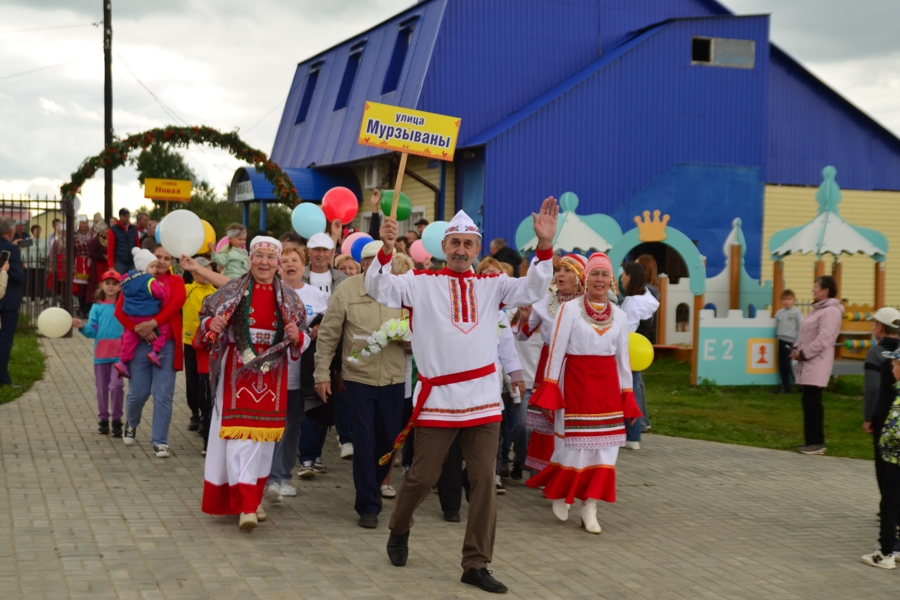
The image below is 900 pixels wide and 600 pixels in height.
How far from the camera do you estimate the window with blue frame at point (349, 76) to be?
26.5 metres

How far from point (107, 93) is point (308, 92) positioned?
5.67m

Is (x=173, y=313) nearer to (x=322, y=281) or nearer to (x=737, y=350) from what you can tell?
(x=322, y=281)

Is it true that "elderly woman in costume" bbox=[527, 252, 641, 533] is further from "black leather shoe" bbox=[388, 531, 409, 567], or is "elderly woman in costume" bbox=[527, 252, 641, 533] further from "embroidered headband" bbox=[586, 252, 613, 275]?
"black leather shoe" bbox=[388, 531, 409, 567]

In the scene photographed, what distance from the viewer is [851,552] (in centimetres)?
704

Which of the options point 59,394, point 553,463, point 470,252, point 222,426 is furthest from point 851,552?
point 59,394

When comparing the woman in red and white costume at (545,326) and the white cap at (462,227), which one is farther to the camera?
the woman in red and white costume at (545,326)

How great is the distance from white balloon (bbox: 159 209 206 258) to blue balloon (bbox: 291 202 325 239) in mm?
3419

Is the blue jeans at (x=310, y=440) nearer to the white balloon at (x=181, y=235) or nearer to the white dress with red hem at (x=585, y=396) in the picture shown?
the white balloon at (x=181, y=235)

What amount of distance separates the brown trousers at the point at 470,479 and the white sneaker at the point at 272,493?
5.53ft

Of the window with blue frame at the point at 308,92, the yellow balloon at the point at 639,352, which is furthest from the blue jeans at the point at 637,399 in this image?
the window with blue frame at the point at 308,92

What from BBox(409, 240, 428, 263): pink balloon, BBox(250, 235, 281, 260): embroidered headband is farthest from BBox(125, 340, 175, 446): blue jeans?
BBox(409, 240, 428, 263): pink balloon

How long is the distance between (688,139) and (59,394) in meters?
15.2

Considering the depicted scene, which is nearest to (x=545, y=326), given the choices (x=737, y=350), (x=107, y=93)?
(x=737, y=350)

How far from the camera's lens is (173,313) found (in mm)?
9234
